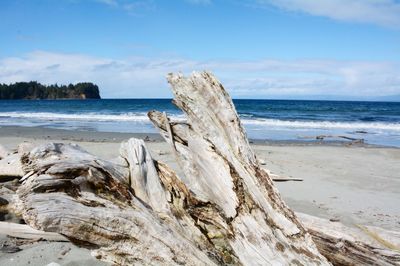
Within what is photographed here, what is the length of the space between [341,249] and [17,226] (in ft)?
9.14

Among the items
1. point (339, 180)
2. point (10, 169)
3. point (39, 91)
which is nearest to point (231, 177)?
point (10, 169)

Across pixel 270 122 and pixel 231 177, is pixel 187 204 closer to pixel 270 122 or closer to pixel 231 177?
pixel 231 177

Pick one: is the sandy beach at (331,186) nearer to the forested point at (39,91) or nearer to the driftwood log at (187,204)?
the driftwood log at (187,204)

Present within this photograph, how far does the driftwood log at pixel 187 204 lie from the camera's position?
270 centimetres

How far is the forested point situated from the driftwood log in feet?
317

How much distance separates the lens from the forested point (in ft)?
310

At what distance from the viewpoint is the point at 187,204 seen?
3.17m

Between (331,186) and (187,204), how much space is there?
4853 millimetres

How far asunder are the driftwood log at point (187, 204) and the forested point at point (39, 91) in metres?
96.6

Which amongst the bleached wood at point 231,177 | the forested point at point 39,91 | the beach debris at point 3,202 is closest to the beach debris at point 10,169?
the beach debris at point 3,202

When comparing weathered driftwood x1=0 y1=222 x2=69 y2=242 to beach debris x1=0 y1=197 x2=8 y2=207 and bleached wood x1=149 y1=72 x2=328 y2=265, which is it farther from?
bleached wood x1=149 y1=72 x2=328 y2=265

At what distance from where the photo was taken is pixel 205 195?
10.6 feet

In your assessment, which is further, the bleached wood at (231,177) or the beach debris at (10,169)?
the beach debris at (10,169)

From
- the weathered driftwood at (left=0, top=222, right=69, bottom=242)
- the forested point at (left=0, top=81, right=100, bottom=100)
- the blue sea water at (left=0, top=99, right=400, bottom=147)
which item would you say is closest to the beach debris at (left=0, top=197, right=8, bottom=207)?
the weathered driftwood at (left=0, top=222, right=69, bottom=242)
